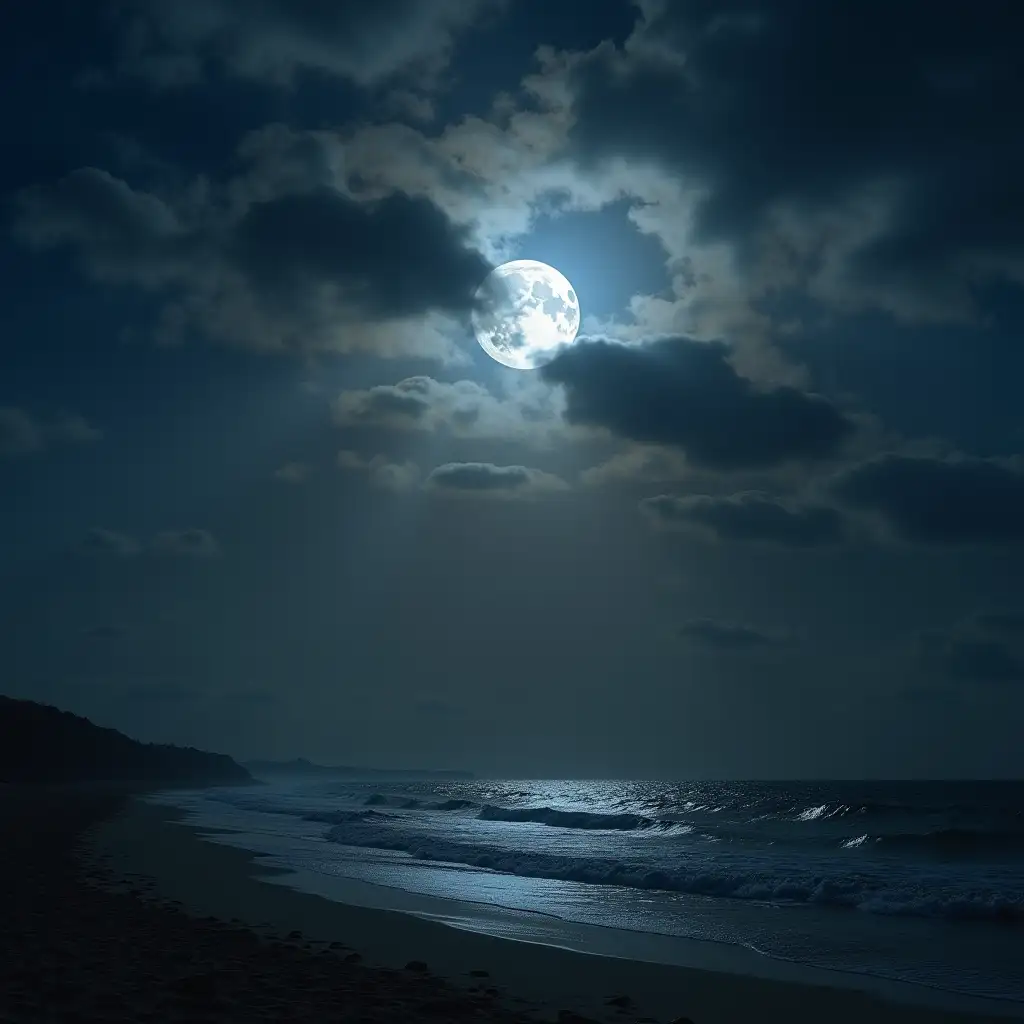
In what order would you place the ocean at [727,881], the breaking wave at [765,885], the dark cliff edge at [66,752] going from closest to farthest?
the ocean at [727,881], the breaking wave at [765,885], the dark cliff edge at [66,752]

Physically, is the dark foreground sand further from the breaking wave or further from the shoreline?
the breaking wave

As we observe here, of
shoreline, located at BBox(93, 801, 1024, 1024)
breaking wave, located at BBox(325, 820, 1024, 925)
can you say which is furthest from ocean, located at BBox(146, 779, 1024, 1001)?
shoreline, located at BBox(93, 801, 1024, 1024)

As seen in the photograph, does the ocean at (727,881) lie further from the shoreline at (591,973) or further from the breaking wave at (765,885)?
the shoreline at (591,973)

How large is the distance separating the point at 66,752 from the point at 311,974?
448 feet

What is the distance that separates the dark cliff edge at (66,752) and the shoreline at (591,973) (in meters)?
105

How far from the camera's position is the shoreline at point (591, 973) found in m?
8.97

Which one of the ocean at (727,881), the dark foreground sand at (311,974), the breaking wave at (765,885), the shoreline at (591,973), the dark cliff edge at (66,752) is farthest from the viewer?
the dark cliff edge at (66,752)

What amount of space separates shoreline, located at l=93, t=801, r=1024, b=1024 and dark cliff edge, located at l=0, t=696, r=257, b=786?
10490 centimetres

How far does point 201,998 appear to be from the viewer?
773cm

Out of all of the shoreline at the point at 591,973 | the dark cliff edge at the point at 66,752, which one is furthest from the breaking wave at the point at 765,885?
the dark cliff edge at the point at 66,752

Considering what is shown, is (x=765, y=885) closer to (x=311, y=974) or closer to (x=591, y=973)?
(x=591, y=973)

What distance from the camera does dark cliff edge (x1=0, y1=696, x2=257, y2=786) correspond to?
114m

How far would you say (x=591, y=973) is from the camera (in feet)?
34.1

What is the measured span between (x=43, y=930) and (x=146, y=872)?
8451 mm
